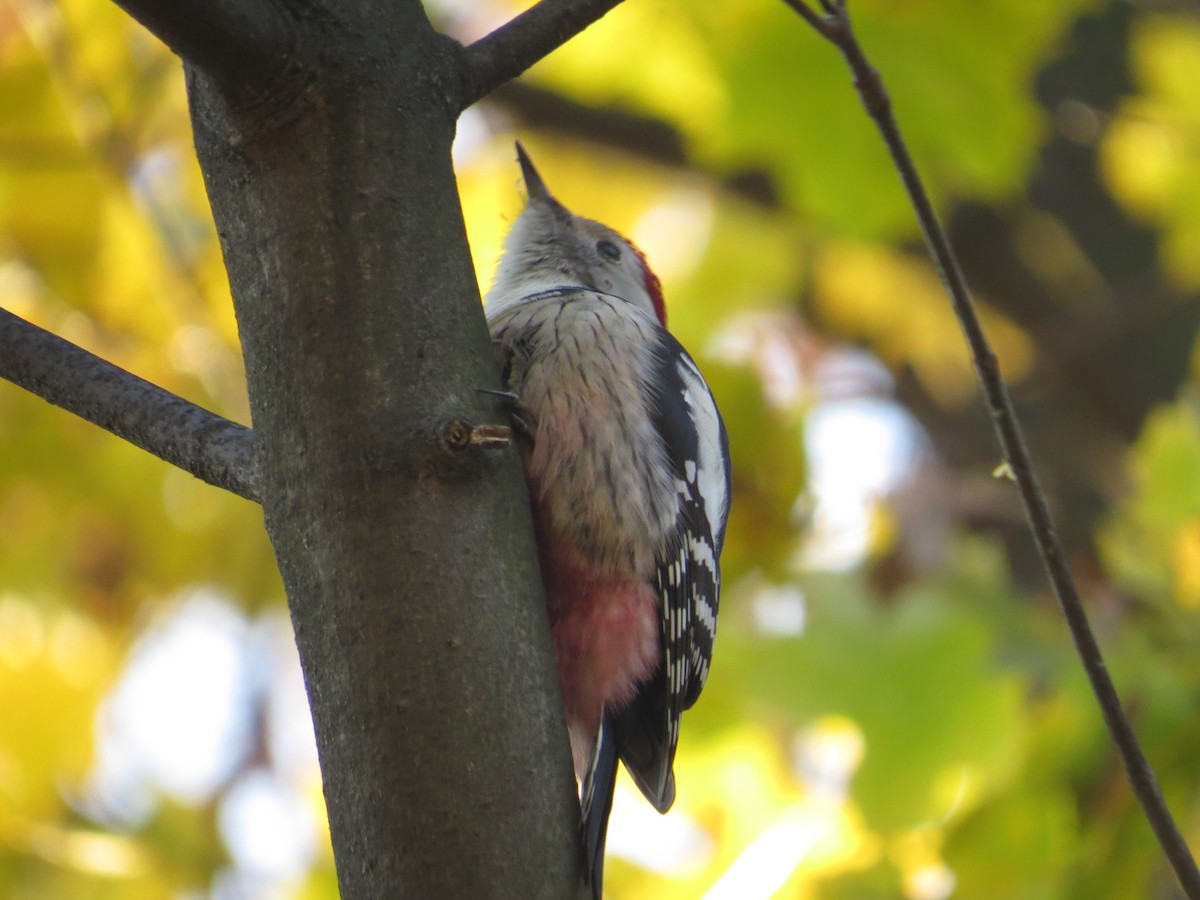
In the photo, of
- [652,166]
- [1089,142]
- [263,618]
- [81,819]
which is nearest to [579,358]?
[81,819]

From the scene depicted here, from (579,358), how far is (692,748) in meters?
1.45

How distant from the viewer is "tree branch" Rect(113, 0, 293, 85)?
4.56 feet

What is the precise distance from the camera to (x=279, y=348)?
5.01 ft

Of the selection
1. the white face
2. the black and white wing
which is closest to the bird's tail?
the black and white wing

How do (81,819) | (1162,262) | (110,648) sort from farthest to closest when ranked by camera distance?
(1162,262) < (110,648) < (81,819)

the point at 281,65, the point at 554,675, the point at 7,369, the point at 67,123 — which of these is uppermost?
the point at 67,123

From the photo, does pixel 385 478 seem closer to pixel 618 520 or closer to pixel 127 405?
pixel 127 405

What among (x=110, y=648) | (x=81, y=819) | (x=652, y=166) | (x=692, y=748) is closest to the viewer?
(x=81, y=819)

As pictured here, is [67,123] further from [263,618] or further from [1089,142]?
[1089,142]

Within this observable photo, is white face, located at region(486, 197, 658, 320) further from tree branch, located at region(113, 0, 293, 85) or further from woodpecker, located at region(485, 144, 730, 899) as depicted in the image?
tree branch, located at region(113, 0, 293, 85)

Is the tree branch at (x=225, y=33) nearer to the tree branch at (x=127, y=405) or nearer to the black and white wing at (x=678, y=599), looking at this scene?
the tree branch at (x=127, y=405)

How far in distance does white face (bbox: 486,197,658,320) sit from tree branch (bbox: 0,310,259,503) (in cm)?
175

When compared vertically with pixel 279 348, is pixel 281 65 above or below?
above

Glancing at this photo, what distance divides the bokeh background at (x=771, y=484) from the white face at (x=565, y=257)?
0.76ft
